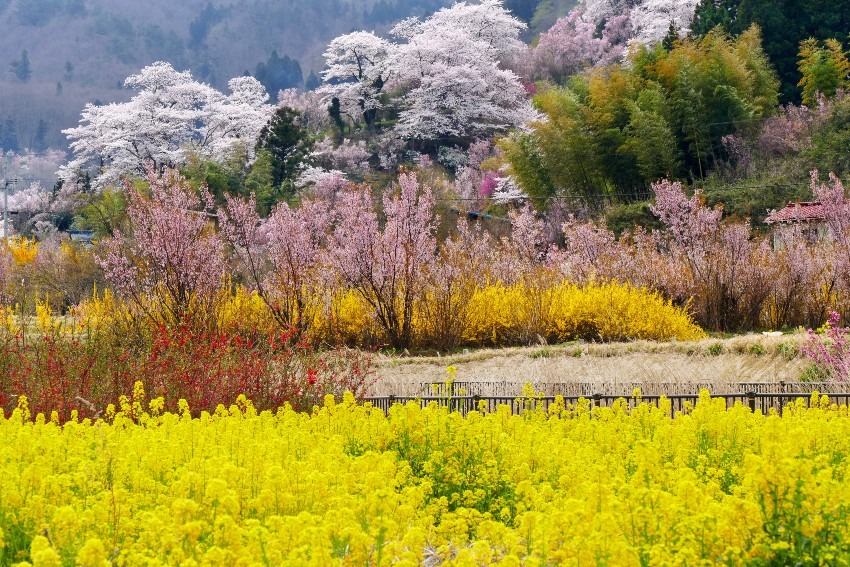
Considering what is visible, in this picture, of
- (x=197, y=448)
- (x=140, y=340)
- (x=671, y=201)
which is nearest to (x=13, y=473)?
(x=197, y=448)

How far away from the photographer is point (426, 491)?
420 centimetres

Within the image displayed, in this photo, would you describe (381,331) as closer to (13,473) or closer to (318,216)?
(318,216)

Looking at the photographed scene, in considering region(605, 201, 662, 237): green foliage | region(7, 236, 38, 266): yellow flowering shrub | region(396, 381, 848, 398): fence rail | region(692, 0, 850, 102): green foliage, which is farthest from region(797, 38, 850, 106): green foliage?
region(7, 236, 38, 266): yellow flowering shrub

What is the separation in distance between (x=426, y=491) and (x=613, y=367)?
21.1 ft

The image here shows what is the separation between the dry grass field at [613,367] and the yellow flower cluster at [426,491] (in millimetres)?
3414

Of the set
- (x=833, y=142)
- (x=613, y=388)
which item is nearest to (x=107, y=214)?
(x=833, y=142)

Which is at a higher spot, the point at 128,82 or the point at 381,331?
the point at 128,82

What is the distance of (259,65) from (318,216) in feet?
284

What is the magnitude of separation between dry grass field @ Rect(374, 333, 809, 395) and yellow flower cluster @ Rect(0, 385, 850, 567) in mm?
3414

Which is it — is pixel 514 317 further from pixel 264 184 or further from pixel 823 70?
pixel 264 184

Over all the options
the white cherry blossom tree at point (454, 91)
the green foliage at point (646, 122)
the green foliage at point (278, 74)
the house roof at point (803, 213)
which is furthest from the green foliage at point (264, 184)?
the green foliage at point (278, 74)

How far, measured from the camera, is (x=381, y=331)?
41.6 feet

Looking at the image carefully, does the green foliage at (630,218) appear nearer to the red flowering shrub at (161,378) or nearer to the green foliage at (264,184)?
the green foliage at (264,184)

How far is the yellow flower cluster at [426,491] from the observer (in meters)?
2.74
